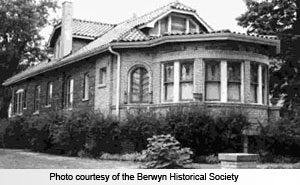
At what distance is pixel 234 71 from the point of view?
56.4 feet

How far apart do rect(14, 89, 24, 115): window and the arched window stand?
13420 millimetres

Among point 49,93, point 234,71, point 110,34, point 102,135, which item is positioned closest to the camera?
point 102,135

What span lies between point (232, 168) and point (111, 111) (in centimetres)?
1062

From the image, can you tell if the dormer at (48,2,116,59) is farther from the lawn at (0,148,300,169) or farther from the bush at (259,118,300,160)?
the bush at (259,118,300,160)

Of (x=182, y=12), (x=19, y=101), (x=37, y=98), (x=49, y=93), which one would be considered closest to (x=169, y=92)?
(x=182, y=12)

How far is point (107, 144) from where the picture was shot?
674 inches

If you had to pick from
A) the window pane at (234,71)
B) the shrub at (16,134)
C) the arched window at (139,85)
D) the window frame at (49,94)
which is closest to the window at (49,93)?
the window frame at (49,94)

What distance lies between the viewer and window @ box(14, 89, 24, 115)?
29931 millimetres

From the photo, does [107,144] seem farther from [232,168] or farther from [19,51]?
[19,51]

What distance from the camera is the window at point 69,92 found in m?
22.7

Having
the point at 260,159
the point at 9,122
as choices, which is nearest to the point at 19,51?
the point at 9,122

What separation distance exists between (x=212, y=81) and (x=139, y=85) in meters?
3.17

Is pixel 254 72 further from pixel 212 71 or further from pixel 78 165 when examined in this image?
pixel 78 165

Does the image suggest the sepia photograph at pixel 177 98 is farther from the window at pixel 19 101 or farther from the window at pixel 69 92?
the window at pixel 19 101
